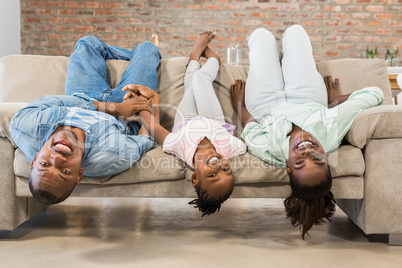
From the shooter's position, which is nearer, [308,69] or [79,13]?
[308,69]

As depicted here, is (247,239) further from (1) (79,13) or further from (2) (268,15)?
(1) (79,13)

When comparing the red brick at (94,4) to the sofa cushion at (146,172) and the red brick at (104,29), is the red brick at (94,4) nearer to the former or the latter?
the red brick at (104,29)

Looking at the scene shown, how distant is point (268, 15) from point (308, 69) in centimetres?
237

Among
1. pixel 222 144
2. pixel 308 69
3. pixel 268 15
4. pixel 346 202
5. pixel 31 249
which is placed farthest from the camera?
pixel 268 15

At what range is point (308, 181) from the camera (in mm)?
1887

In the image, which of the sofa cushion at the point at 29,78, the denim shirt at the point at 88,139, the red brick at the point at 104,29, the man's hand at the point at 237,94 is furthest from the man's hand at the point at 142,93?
the red brick at the point at 104,29

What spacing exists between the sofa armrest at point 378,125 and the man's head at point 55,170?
1190 millimetres

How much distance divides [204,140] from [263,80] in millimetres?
714

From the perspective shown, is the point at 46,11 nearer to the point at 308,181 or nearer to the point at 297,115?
the point at 297,115

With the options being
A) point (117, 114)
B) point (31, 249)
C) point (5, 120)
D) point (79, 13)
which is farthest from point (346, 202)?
point (79, 13)

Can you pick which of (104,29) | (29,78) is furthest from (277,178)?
(104,29)

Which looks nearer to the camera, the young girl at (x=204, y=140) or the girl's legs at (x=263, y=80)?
the young girl at (x=204, y=140)

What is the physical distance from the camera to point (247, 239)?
209cm

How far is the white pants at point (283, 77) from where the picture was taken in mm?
2559
